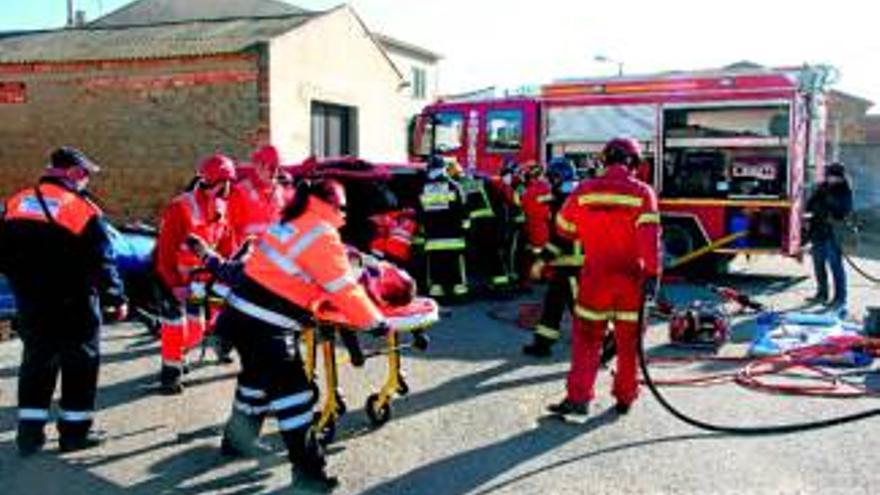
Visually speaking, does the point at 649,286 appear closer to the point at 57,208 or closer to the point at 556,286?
the point at 556,286

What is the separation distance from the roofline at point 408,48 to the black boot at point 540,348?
101 feet

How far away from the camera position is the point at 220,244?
25.3 ft

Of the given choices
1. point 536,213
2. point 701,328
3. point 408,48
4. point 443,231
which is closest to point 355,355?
point 701,328

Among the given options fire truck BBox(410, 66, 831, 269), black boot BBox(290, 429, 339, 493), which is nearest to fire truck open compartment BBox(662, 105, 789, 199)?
fire truck BBox(410, 66, 831, 269)

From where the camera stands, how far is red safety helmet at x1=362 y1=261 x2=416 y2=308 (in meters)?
5.95

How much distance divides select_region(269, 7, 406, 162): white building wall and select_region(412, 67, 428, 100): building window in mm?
17684

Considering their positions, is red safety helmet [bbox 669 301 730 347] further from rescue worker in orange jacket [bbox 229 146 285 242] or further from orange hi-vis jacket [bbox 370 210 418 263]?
rescue worker in orange jacket [bbox 229 146 285 242]

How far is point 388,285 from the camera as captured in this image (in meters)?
6.00

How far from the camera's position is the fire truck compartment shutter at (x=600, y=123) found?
12977 mm

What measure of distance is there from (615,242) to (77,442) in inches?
139

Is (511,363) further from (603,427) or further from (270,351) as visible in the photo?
(270,351)

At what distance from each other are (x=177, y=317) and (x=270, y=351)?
92.6 inches

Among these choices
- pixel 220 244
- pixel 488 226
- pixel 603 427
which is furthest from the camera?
pixel 488 226

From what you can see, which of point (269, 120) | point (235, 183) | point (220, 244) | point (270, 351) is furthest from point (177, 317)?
point (269, 120)
